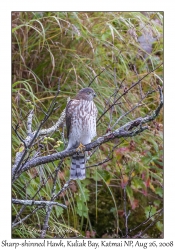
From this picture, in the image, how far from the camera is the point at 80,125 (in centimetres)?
378

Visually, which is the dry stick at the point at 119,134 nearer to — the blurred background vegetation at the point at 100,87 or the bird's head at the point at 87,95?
the bird's head at the point at 87,95

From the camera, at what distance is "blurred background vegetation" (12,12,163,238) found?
4.46m

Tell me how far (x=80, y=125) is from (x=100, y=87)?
2.85 ft

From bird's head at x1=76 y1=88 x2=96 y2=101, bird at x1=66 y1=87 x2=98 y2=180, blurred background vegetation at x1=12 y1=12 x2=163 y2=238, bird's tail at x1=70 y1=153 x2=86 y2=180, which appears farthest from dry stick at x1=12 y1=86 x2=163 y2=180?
blurred background vegetation at x1=12 y1=12 x2=163 y2=238

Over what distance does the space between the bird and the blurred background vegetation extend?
1.40ft

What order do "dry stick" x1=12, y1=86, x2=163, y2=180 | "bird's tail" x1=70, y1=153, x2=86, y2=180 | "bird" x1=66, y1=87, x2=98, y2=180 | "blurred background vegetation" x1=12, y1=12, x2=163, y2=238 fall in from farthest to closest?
"blurred background vegetation" x1=12, y1=12, x2=163, y2=238
"bird's tail" x1=70, y1=153, x2=86, y2=180
"bird" x1=66, y1=87, x2=98, y2=180
"dry stick" x1=12, y1=86, x2=163, y2=180

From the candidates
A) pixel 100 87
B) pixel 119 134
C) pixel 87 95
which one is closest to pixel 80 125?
pixel 87 95

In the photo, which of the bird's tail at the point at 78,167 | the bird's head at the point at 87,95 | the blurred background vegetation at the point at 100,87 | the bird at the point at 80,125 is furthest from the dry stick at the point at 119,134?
the blurred background vegetation at the point at 100,87

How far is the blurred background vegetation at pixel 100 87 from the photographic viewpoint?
446 centimetres

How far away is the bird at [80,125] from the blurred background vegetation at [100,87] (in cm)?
43

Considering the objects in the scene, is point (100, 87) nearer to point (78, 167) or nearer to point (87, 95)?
point (87, 95)

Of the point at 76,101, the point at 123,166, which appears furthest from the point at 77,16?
the point at 123,166

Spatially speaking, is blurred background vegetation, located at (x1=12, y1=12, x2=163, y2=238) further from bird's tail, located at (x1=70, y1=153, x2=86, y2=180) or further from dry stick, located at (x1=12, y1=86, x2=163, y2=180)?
dry stick, located at (x1=12, y1=86, x2=163, y2=180)

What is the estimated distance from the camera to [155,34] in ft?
16.1
